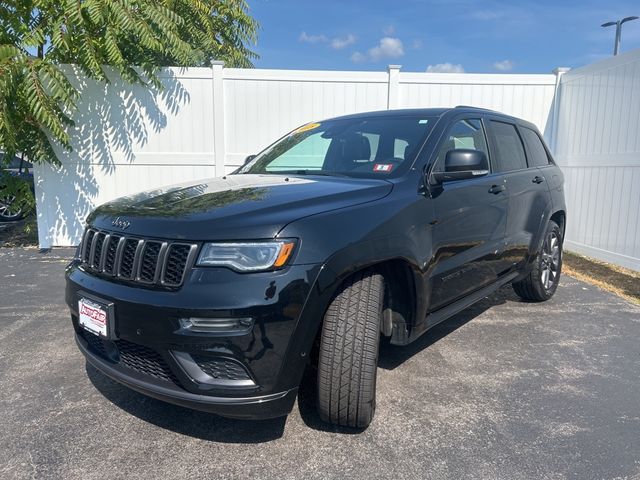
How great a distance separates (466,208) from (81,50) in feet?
18.2

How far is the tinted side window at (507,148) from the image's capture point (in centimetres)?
391

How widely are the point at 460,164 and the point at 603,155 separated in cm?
515

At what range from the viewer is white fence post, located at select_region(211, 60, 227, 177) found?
23.5 ft

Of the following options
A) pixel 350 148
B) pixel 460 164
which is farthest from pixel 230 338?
pixel 350 148

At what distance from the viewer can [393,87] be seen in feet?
24.0

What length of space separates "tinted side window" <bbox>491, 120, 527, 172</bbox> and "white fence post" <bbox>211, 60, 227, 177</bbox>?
439cm

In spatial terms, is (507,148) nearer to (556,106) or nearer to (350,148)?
(350,148)

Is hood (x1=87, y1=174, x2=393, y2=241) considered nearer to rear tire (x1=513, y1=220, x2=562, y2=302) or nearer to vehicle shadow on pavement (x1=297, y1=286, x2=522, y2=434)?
vehicle shadow on pavement (x1=297, y1=286, x2=522, y2=434)

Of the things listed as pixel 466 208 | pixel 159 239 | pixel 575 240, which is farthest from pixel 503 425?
pixel 575 240

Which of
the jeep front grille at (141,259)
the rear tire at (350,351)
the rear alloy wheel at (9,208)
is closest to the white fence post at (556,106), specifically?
the rear tire at (350,351)

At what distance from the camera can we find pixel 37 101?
19.1ft

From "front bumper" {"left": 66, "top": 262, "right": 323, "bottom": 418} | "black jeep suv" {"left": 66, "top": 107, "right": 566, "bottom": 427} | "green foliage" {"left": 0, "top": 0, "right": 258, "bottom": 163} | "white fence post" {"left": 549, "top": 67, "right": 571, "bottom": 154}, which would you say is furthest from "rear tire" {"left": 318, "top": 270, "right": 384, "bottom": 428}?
"white fence post" {"left": 549, "top": 67, "right": 571, "bottom": 154}

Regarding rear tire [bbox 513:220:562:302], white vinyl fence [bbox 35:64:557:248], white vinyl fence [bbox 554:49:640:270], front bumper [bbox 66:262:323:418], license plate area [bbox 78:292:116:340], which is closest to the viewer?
front bumper [bbox 66:262:323:418]

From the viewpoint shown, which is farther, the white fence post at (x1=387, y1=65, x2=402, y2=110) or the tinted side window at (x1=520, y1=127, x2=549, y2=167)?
the white fence post at (x1=387, y1=65, x2=402, y2=110)
